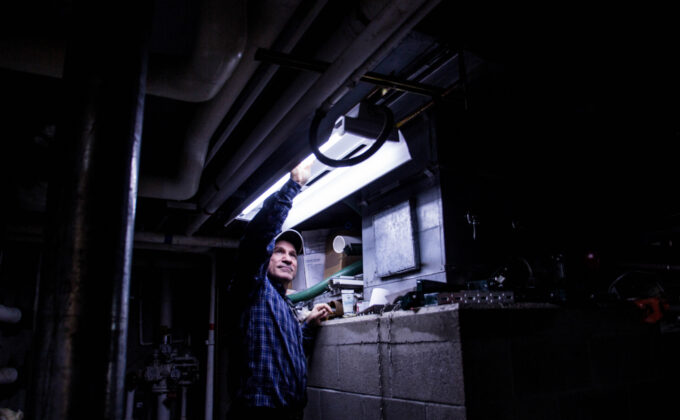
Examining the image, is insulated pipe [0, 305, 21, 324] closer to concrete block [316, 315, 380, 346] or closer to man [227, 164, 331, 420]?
man [227, 164, 331, 420]

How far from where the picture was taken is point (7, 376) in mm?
4332

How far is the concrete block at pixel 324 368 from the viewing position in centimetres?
278

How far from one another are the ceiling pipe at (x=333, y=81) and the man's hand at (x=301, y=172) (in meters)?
0.07

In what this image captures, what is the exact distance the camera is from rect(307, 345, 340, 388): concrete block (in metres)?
2.78

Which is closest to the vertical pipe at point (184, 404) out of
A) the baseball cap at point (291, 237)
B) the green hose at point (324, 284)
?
the green hose at point (324, 284)

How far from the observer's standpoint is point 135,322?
240 inches

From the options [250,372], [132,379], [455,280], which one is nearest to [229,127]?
[250,372]

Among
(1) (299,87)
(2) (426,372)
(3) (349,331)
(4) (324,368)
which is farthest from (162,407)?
(1) (299,87)

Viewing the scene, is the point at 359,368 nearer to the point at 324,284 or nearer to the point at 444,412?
the point at 444,412

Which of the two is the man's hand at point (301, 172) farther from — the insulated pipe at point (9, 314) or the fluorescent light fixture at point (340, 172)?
the insulated pipe at point (9, 314)

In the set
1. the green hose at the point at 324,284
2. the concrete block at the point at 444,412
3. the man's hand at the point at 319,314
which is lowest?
the concrete block at the point at 444,412

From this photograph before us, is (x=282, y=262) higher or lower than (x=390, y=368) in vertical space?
higher

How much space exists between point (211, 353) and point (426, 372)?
4.15 m

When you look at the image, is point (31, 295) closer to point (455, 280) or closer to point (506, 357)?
point (455, 280)
